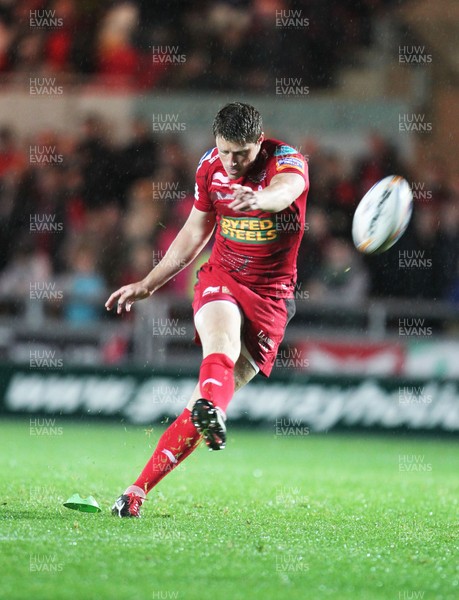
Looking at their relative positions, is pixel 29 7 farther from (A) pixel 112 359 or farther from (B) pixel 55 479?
(B) pixel 55 479

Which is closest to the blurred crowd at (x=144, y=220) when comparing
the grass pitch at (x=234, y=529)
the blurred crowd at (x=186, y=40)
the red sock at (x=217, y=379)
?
the blurred crowd at (x=186, y=40)

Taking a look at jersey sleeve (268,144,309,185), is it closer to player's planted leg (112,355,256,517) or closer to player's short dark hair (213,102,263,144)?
player's short dark hair (213,102,263,144)

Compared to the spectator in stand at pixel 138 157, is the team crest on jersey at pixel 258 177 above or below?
below

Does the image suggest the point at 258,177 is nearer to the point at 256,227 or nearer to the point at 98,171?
the point at 256,227

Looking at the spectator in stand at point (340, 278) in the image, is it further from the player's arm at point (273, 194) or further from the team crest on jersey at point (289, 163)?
the player's arm at point (273, 194)

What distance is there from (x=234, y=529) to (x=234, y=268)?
1.53 metres

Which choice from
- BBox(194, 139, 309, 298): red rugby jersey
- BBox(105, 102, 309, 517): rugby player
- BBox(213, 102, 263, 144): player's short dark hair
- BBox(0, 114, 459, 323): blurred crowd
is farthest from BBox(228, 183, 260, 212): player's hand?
BBox(0, 114, 459, 323): blurred crowd

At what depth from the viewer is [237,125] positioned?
5621mm

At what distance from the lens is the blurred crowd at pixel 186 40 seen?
14336 mm

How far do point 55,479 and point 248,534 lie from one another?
7.61 feet

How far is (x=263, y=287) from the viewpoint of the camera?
6191 millimetres

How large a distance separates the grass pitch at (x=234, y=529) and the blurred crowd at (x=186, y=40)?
6.40m

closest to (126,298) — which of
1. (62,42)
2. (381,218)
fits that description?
(381,218)

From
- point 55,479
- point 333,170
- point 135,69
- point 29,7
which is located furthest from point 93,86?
point 55,479
